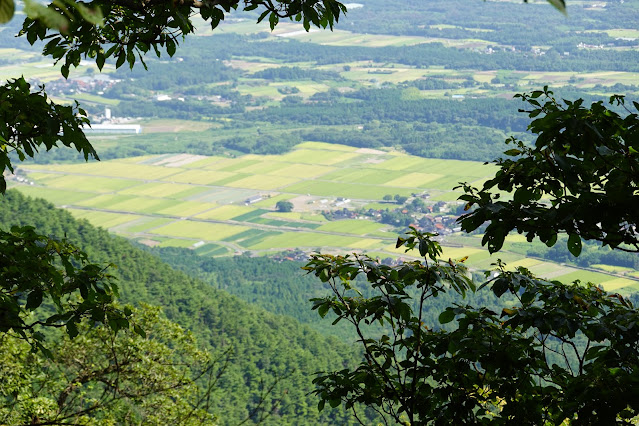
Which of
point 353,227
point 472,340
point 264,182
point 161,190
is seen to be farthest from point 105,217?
point 472,340

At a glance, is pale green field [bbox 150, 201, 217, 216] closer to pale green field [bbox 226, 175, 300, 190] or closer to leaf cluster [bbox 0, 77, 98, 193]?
pale green field [bbox 226, 175, 300, 190]

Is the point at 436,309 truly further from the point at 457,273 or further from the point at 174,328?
the point at 457,273

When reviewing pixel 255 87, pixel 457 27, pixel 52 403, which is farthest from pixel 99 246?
pixel 457 27

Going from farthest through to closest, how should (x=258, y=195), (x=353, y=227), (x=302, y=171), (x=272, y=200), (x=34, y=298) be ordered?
(x=302, y=171)
(x=258, y=195)
(x=272, y=200)
(x=353, y=227)
(x=34, y=298)

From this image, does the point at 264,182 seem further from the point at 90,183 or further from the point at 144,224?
the point at 90,183

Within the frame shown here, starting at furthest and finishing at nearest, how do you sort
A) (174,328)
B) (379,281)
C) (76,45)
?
1. (174,328)
2. (76,45)
3. (379,281)

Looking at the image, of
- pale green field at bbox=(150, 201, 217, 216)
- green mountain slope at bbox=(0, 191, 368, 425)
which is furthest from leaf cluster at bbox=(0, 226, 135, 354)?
pale green field at bbox=(150, 201, 217, 216)
